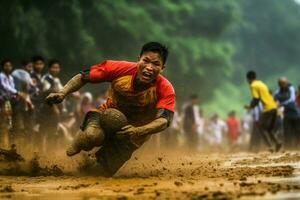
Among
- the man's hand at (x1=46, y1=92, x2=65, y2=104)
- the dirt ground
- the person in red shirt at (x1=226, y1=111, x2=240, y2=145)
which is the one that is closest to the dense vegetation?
the person in red shirt at (x1=226, y1=111, x2=240, y2=145)

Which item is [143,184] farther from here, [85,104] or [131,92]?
[85,104]

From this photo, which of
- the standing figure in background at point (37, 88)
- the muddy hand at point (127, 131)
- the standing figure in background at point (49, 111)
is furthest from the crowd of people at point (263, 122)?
the muddy hand at point (127, 131)

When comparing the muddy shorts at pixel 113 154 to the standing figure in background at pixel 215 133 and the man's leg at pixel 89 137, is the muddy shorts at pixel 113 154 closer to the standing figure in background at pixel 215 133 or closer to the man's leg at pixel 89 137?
the man's leg at pixel 89 137

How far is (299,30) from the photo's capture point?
61250mm

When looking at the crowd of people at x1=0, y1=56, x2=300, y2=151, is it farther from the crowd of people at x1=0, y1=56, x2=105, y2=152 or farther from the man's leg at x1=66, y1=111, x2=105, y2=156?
the man's leg at x1=66, y1=111, x2=105, y2=156

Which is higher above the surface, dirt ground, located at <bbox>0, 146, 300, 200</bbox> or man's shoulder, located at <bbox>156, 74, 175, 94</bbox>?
man's shoulder, located at <bbox>156, 74, 175, 94</bbox>

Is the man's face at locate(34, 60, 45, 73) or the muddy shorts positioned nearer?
the muddy shorts

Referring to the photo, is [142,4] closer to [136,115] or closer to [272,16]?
[136,115]

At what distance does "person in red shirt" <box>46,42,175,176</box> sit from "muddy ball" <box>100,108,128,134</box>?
7 cm

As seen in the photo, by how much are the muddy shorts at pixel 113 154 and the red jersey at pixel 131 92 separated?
0.84 feet

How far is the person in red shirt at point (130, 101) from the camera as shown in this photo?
24.1 feet

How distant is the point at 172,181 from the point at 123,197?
4.66ft

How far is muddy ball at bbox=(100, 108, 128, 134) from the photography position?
7.30 meters

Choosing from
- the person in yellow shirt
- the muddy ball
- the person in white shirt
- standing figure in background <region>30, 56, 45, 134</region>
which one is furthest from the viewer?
the person in white shirt
